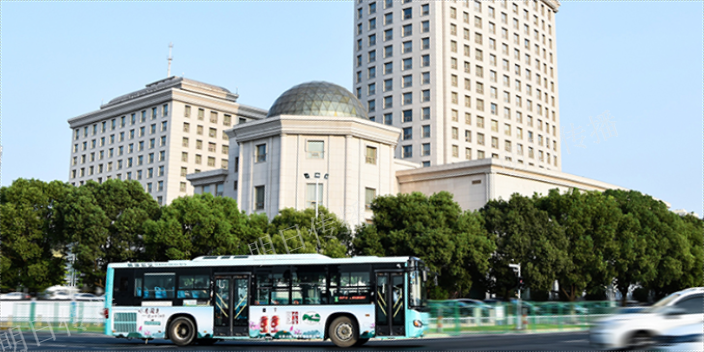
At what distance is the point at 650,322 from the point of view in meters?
15.0

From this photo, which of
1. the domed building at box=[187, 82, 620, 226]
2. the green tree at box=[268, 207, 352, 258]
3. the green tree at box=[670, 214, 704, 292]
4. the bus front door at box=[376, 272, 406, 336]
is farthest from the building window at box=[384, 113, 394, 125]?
the bus front door at box=[376, 272, 406, 336]

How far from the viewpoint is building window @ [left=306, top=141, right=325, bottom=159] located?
5753 cm

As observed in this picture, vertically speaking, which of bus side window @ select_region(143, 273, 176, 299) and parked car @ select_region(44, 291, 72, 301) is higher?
bus side window @ select_region(143, 273, 176, 299)

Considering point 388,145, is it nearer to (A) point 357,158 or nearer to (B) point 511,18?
(A) point 357,158

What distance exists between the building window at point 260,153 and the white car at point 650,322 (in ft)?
153

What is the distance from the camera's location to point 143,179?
333ft

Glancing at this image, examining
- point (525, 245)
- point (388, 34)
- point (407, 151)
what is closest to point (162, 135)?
point (388, 34)

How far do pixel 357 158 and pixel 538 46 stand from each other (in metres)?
47.9

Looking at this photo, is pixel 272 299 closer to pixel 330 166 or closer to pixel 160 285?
pixel 160 285

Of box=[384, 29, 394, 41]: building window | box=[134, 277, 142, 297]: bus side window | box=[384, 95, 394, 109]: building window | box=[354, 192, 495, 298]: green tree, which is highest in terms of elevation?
box=[384, 29, 394, 41]: building window

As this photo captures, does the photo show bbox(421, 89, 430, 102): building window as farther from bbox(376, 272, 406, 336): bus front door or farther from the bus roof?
bbox(376, 272, 406, 336): bus front door

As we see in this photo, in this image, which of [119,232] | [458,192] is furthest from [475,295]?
[119,232]

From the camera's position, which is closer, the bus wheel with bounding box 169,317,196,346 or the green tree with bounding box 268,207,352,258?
the bus wheel with bounding box 169,317,196,346

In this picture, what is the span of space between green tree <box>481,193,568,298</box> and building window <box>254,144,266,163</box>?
21.6 meters
